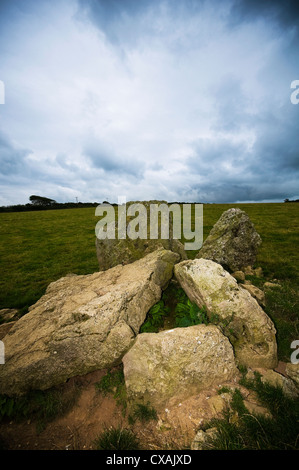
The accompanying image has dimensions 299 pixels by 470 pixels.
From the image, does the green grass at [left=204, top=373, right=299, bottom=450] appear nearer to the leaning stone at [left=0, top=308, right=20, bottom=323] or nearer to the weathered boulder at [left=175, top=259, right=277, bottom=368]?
the weathered boulder at [left=175, top=259, right=277, bottom=368]

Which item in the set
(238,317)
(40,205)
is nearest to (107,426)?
(238,317)

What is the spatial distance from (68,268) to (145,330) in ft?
35.4

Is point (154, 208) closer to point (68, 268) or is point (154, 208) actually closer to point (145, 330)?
point (145, 330)

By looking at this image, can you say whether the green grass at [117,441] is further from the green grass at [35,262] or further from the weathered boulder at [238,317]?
the green grass at [35,262]

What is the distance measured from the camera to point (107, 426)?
4.14 m

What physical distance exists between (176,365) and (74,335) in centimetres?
295

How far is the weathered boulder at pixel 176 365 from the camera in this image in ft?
14.6

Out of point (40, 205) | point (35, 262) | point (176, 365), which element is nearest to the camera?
point (176, 365)

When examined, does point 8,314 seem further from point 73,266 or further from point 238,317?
point 238,317

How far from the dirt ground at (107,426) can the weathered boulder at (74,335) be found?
2.74 ft

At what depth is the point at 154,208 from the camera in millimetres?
11305

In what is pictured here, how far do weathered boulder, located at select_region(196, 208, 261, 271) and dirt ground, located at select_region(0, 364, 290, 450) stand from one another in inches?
291

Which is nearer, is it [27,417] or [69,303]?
[27,417]

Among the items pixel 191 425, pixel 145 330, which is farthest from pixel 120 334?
pixel 191 425
